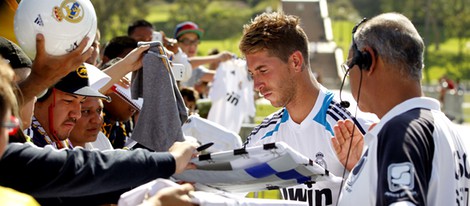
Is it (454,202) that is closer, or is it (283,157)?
(454,202)

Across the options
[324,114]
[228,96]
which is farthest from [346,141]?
[228,96]

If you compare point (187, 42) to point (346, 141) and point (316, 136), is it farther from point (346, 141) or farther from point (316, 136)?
Result: point (346, 141)

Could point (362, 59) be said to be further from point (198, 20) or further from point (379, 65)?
point (198, 20)

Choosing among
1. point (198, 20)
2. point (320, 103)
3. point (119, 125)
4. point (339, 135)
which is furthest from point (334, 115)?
point (198, 20)

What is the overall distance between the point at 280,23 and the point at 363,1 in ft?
298

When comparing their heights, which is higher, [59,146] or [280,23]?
[280,23]

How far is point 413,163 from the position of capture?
12.2ft

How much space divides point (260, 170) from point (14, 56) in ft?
4.23

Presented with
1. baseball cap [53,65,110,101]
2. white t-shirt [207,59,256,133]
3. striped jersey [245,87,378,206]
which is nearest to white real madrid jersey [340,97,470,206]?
striped jersey [245,87,378,206]

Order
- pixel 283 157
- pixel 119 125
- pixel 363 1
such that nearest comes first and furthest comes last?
pixel 283 157, pixel 119 125, pixel 363 1

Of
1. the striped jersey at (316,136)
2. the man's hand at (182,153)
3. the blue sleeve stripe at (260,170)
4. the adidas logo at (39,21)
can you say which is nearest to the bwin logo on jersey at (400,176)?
the blue sleeve stripe at (260,170)

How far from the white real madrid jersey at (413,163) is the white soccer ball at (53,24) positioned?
1603mm

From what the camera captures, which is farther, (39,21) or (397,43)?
(39,21)

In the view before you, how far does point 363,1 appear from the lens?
3745 inches
